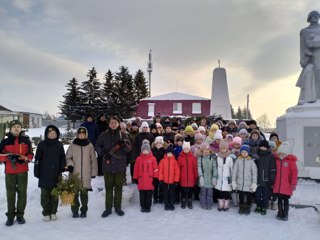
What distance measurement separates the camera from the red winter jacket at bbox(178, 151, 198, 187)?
236 inches

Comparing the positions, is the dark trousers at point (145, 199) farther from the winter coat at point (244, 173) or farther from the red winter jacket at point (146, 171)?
the winter coat at point (244, 173)

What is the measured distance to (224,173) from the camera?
5.86m

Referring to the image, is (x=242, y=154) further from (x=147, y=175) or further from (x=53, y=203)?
(x=53, y=203)

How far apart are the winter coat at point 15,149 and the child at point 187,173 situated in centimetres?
282

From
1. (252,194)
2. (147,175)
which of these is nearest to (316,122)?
(252,194)

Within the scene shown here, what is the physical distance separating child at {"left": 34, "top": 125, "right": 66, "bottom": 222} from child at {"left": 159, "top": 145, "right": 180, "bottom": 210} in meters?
1.89

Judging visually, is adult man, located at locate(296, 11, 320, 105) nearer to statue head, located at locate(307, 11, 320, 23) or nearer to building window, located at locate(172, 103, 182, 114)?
statue head, located at locate(307, 11, 320, 23)

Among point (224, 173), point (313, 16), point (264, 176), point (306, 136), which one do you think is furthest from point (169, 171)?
point (313, 16)

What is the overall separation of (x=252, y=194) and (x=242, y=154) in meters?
0.85

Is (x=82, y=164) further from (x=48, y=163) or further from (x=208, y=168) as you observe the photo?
(x=208, y=168)

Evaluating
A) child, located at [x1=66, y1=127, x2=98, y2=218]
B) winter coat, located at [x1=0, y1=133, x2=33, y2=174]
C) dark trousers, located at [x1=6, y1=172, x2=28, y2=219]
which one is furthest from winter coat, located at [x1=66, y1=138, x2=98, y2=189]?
dark trousers, located at [x1=6, y1=172, x2=28, y2=219]

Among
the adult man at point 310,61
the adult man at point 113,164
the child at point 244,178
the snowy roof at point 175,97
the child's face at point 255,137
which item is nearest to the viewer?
the adult man at point 113,164

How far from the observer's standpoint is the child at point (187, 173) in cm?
600

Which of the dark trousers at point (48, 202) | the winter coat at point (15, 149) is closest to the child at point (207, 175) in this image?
the dark trousers at point (48, 202)
